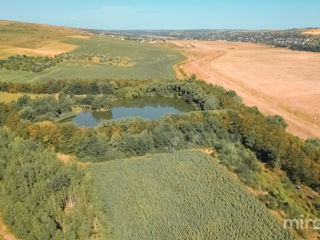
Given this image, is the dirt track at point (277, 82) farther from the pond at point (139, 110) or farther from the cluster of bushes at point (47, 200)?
the cluster of bushes at point (47, 200)

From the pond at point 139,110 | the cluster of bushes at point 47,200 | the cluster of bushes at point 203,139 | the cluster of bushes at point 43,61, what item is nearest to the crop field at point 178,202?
the cluster of bushes at point 47,200

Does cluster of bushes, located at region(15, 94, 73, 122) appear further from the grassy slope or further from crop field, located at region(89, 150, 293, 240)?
the grassy slope

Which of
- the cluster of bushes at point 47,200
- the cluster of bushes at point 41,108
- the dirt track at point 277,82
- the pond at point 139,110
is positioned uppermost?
the cluster of bushes at point 47,200

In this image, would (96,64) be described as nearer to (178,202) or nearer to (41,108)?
(41,108)

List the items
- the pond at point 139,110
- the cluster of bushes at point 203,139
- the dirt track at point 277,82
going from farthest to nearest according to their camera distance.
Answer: the pond at point 139,110, the dirt track at point 277,82, the cluster of bushes at point 203,139

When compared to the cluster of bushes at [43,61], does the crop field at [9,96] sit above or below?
below
